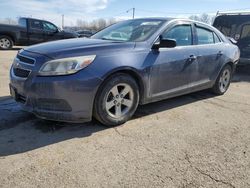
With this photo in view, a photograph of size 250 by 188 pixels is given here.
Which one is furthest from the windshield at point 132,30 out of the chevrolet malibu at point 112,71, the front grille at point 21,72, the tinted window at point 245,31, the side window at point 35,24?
the side window at point 35,24

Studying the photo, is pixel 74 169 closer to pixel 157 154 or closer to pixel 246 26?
pixel 157 154

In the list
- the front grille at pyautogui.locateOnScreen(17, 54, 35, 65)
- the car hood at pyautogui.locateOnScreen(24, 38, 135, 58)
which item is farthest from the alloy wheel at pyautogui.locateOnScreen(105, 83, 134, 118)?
the front grille at pyautogui.locateOnScreen(17, 54, 35, 65)

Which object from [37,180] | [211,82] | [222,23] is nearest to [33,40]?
[222,23]

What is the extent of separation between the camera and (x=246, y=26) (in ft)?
31.4

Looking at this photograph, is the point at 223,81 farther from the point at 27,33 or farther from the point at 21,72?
the point at 27,33

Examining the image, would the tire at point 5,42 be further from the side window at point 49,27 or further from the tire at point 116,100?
the tire at point 116,100

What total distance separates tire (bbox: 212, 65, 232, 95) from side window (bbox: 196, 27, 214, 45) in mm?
728

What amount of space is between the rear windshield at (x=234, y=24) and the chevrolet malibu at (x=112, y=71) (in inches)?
186

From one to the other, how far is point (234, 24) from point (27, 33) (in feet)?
33.3

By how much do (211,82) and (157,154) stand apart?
2997 millimetres

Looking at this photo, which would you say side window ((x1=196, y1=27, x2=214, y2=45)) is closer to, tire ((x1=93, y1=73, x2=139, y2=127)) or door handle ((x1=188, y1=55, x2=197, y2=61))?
door handle ((x1=188, y1=55, x2=197, y2=61))

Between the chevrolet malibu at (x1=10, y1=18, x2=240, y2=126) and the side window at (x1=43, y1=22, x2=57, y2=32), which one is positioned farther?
the side window at (x1=43, y1=22, x2=57, y2=32)

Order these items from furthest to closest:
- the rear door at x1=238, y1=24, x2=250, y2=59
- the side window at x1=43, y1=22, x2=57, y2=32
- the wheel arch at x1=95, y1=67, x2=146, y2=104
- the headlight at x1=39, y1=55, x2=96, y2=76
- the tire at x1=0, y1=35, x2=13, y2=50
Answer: the side window at x1=43, y1=22, x2=57, y2=32 < the tire at x1=0, y1=35, x2=13, y2=50 < the rear door at x1=238, y1=24, x2=250, y2=59 < the wheel arch at x1=95, y1=67, x2=146, y2=104 < the headlight at x1=39, y1=55, x2=96, y2=76

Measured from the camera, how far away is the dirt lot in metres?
2.97
